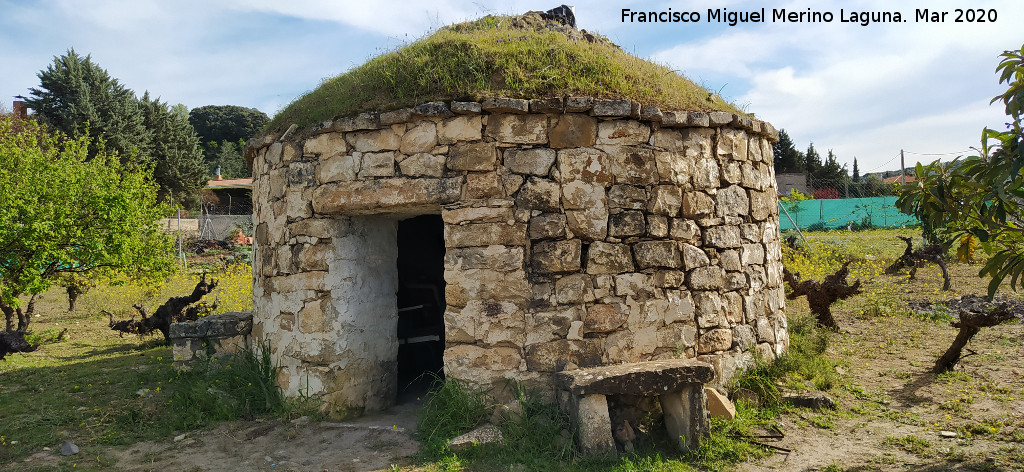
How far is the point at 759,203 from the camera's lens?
530 cm

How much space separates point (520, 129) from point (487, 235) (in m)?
0.80

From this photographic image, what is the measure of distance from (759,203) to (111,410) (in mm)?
5686

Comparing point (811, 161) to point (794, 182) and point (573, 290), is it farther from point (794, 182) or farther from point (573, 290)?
point (573, 290)

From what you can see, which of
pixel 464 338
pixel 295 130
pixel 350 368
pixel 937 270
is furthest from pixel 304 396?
pixel 937 270

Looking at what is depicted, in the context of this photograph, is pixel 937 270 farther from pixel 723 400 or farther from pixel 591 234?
pixel 591 234

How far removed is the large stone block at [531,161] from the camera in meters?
Result: 4.40

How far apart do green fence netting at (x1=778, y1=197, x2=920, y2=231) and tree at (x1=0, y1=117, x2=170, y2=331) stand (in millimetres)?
17627

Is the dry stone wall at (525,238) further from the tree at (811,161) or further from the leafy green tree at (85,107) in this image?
the tree at (811,161)

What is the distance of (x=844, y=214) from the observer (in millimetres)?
21000

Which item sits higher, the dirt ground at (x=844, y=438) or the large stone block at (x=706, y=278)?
the large stone block at (x=706, y=278)

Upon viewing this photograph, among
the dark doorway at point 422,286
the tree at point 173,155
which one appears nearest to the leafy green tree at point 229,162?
the tree at point 173,155

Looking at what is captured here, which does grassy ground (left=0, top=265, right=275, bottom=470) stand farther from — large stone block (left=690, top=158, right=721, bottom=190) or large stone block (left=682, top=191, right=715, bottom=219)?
large stone block (left=690, top=158, right=721, bottom=190)

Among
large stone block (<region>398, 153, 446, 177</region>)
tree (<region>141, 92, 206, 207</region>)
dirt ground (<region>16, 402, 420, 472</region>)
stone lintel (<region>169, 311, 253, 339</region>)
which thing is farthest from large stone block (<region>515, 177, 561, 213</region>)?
tree (<region>141, 92, 206, 207</region>)

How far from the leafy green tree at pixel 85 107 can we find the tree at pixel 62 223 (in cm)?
1201
